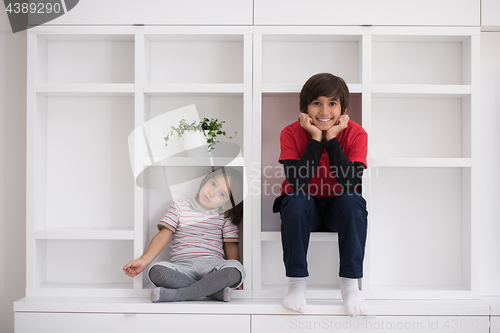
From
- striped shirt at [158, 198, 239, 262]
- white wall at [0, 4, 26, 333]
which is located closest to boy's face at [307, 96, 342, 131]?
striped shirt at [158, 198, 239, 262]

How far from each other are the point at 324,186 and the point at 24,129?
1.30 meters

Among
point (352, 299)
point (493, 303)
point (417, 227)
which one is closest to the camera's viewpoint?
point (352, 299)

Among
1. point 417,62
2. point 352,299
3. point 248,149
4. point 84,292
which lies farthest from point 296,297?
point 417,62

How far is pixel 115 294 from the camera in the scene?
1.48m

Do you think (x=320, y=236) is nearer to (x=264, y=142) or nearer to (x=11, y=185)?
(x=264, y=142)

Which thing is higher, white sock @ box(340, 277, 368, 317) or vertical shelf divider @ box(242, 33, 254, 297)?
vertical shelf divider @ box(242, 33, 254, 297)

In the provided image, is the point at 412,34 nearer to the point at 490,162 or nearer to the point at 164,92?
the point at 490,162

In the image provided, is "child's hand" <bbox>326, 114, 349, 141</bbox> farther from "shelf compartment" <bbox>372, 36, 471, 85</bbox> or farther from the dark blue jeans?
"shelf compartment" <bbox>372, 36, 471, 85</bbox>

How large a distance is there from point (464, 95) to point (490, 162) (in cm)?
Result: 31

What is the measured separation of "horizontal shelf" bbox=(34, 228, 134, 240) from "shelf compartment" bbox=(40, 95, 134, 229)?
0.50 feet

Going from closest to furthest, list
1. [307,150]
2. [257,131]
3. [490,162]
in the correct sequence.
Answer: [307,150], [257,131], [490,162]

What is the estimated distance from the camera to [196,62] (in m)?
1.65

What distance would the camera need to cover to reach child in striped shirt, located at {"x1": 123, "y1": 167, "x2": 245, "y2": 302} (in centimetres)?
142

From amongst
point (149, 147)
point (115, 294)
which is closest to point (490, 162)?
point (149, 147)
